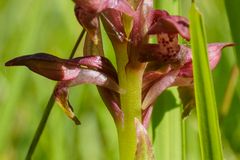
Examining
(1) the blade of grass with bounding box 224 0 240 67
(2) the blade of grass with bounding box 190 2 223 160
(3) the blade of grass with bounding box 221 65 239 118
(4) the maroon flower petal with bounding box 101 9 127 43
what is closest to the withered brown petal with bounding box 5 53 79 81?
(4) the maroon flower petal with bounding box 101 9 127 43

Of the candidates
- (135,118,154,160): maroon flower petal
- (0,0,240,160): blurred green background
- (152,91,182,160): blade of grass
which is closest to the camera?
(135,118,154,160): maroon flower petal

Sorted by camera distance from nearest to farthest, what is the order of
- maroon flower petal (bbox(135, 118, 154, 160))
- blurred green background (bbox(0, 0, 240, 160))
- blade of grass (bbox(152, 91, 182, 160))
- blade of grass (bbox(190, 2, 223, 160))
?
1. blade of grass (bbox(190, 2, 223, 160))
2. maroon flower petal (bbox(135, 118, 154, 160))
3. blade of grass (bbox(152, 91, 182, 160))
4. blurred green background (bbox(0, 0, 240, 160))

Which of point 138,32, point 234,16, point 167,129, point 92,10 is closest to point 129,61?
point 138,32

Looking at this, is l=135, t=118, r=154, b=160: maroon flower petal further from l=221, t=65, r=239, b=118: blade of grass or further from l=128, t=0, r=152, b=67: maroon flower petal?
l=221, t=65, r=239, b=118: blade of grass

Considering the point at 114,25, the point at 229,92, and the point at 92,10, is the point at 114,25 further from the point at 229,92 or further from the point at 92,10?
the point at 229,92

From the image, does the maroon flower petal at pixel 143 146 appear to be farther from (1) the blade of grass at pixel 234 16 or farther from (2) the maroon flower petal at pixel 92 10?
(1) the blade of grass at pixel 234 16

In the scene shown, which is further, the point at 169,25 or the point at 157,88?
the point at 157,88
